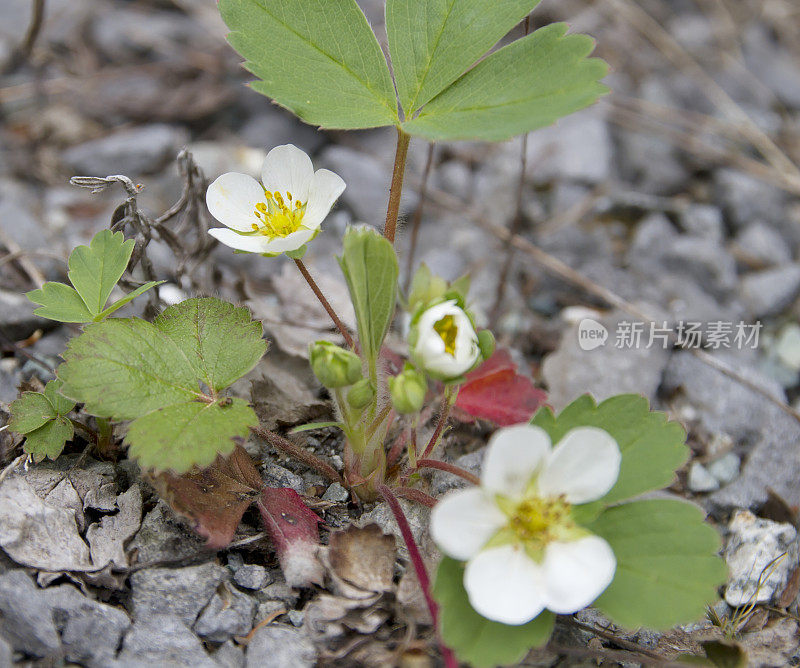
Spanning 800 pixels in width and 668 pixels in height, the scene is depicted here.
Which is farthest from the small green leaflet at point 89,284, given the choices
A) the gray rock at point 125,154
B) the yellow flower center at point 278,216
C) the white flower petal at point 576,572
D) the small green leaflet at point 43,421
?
the gray rock at point 125,154

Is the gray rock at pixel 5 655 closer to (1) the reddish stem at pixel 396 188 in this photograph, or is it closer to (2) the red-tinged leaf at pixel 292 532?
(2) the red-tinged leaf at pixel 292 532

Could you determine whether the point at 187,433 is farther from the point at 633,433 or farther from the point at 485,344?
the point at 633,433

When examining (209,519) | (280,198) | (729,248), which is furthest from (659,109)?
(209,519)

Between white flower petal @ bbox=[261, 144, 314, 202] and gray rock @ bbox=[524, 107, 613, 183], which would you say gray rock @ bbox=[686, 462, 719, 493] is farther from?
gray rock @ bbox=[524, 107, 613, 183]

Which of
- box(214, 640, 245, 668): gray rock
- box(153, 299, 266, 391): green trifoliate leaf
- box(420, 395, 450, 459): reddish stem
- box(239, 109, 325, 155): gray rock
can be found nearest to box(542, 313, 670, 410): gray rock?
box(420, 395, 450, 459): reddish stem

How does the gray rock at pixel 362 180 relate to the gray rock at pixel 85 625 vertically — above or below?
above

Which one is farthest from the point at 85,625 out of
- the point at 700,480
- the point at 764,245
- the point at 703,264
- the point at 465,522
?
the point at 764,245

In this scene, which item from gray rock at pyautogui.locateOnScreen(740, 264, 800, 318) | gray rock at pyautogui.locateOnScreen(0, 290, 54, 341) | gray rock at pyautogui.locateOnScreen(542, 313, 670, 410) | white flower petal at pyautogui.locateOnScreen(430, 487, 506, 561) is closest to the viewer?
white flower petal at pyautogui.locateOnScreen(430, 487, 506, 561)
